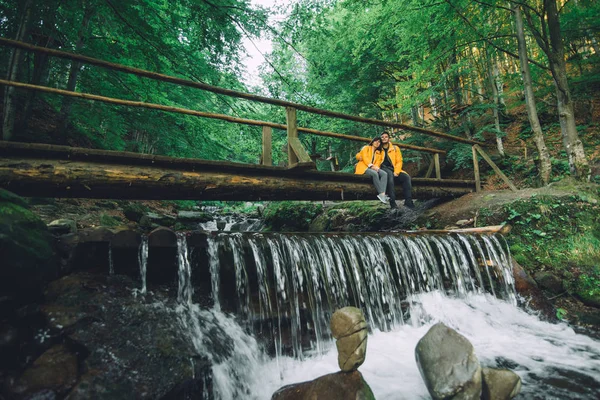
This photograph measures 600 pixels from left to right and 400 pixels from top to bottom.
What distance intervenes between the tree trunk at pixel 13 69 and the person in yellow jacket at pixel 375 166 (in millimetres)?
7543

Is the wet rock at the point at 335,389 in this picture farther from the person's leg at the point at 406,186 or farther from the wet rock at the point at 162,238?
the person's leg at the point at 406,186

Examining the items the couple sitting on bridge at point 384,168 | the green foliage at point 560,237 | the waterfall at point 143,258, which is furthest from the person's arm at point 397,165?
the waterfall at point 143,258

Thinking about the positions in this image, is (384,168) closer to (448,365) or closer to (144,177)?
(448,365)

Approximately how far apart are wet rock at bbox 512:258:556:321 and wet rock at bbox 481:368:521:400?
3.24m

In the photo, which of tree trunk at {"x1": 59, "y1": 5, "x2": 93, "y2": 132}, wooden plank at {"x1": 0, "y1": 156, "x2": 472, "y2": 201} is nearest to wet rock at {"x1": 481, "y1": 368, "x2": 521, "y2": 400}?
wooden plank at {"x1": 0, "y1": 156, "x2": 472, "y2": 201}

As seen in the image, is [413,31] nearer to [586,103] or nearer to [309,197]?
[309,197]

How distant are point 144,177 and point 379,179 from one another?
4735 mm

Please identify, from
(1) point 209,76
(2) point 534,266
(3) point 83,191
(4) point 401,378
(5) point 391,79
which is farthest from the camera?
(5) point 391,79

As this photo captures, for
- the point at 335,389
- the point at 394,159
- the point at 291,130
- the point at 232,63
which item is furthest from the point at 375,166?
the point at 335,389

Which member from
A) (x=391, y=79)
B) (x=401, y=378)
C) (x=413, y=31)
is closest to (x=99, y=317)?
A: (x=401, y=378)

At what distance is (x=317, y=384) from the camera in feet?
8.53

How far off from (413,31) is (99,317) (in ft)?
33.0

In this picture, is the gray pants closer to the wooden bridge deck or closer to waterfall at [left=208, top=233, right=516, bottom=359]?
the wooden bridge deck

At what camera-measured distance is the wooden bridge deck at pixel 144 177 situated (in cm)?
363
